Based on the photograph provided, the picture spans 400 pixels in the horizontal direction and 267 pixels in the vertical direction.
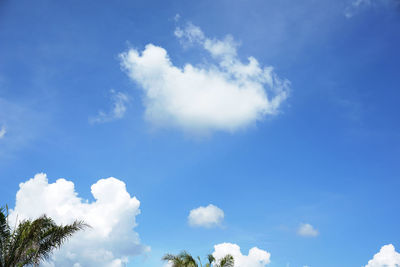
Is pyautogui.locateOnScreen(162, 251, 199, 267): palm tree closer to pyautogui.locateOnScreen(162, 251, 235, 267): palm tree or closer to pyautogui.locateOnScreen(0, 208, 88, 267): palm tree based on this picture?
pyautogui.locateOnScreen(162, 251, 235, 267): palm tree

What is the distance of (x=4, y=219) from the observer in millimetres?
16922

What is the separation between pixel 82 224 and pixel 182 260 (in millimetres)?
10520

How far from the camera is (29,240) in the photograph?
16359 millimetres

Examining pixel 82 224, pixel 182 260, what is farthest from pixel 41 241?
pixel 182 260

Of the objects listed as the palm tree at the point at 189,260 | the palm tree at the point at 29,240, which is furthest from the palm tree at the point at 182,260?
the palm tree at the point at 29,240

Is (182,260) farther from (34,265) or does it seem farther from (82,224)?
(34,265)

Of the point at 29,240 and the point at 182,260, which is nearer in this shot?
the point at 29,240

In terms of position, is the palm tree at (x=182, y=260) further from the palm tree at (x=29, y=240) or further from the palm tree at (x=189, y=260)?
the palm tree at (x=29, y=240)

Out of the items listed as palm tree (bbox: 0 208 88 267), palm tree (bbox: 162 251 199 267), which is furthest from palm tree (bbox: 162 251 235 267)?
palm tree (bbox: 0 208 88 267)

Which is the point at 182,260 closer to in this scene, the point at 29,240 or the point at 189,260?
the point at 189,260

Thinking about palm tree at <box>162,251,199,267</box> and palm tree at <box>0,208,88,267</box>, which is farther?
palm tree at <box>162,251,199,267</box>

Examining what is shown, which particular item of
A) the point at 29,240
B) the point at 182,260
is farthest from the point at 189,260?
the point at 29,240

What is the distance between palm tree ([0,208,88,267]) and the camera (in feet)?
52.7

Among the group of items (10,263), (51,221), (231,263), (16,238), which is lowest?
(10,263)
